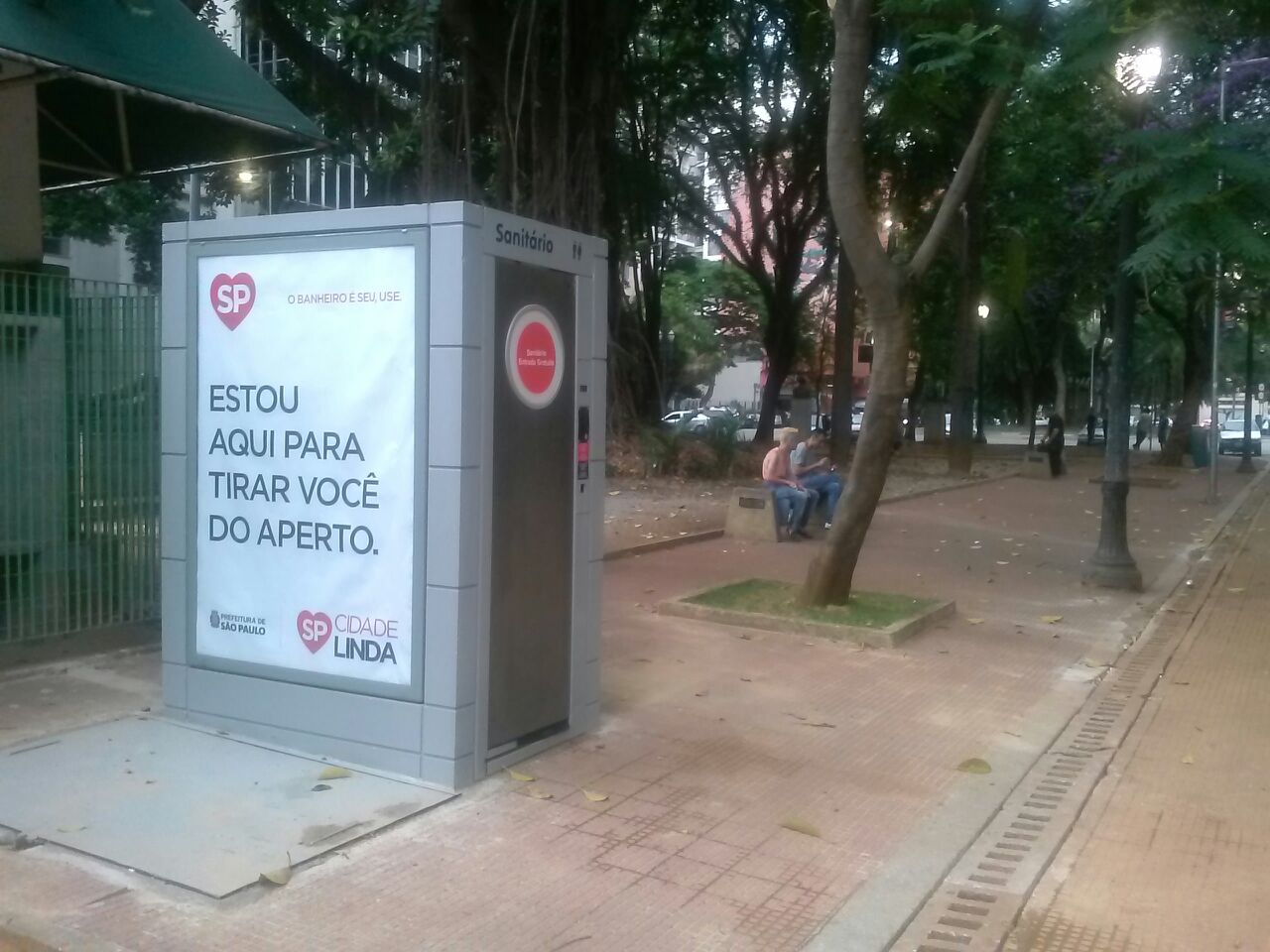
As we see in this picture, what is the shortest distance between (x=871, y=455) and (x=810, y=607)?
4.36ft

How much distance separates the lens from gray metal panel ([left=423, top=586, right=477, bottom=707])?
19.2 feet

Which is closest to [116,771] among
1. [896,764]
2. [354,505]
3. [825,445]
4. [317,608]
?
[317,608]

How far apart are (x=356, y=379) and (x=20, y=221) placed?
397cm

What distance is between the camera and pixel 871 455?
10164 mm

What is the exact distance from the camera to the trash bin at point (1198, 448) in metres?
35.3

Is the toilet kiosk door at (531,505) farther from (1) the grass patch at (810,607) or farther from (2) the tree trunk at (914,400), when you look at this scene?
(2) the tree trunk at (914,400)

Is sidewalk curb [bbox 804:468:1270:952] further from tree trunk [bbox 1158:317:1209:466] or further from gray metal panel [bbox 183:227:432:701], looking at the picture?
tree trunk [bbox 1158:317:1209:466]

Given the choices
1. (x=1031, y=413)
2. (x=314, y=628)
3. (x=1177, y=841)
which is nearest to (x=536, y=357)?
(x=314, y=628)

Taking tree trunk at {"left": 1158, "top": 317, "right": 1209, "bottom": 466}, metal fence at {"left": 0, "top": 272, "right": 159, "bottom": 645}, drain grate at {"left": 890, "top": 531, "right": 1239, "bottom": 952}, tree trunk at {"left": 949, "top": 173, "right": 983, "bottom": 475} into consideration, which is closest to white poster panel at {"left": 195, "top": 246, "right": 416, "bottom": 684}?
metal fence at {"left": 0, "top": 272, "right": 159, "bottom": 645}

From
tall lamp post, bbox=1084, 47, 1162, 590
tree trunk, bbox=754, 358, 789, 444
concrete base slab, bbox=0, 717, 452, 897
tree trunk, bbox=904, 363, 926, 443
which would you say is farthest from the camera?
tree trunk, bbox=904, 363, 926, 443

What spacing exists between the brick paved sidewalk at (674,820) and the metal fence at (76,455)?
275 centimetres

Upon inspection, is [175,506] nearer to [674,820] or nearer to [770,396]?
[674,820]

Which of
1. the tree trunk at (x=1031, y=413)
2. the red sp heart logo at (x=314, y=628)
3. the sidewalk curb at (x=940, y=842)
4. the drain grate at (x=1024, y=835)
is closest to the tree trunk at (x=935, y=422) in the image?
the tree trunk at (x=1031, y=413)

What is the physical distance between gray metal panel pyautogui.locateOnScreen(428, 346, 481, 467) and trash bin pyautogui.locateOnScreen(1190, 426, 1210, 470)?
108 feet
